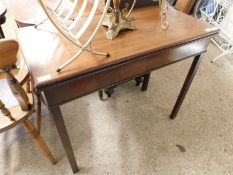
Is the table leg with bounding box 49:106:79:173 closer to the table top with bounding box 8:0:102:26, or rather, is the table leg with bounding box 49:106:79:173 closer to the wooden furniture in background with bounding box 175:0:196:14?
the table top with bounding box 8:0:102:26

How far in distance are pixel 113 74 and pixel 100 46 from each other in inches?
5.6

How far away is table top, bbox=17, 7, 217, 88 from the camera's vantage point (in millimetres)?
647

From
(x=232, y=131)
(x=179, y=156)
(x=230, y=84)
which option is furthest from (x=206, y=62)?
(x=179, y=156)

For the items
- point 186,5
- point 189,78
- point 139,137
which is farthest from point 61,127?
point 186,5

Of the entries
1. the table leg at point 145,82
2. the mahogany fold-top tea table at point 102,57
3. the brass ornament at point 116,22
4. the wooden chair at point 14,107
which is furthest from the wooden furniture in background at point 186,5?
the wooden chair at point 14,107

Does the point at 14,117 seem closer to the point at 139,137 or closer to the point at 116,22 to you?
the point at 116,22

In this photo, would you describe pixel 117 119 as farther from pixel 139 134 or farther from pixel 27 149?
pixel 27 149

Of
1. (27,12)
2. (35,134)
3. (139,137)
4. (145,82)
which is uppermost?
(27,12)

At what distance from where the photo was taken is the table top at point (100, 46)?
2.12ft

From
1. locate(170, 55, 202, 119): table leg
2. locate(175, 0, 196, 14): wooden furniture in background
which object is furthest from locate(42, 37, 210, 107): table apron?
locate(175, 0, 196, 14): wooden furniture in background

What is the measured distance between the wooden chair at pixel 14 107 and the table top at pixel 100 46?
77 millimetres

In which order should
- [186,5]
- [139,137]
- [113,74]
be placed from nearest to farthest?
[113,74]
[139,137]
[186,5]

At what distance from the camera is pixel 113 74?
2.43 ft

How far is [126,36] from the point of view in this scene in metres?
0.84
